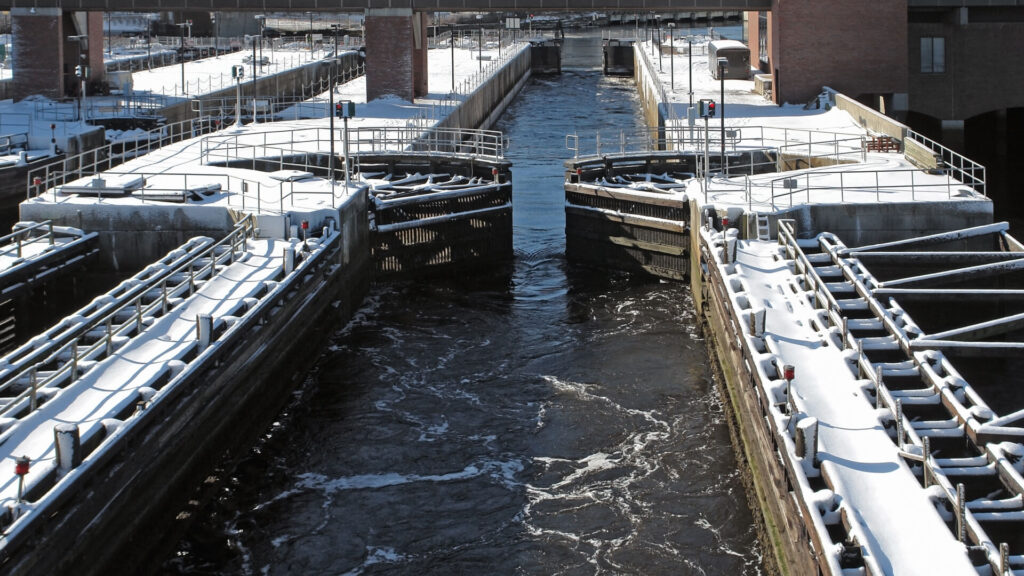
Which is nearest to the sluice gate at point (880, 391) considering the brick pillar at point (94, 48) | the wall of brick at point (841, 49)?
the wall of brick at point (841, 49)

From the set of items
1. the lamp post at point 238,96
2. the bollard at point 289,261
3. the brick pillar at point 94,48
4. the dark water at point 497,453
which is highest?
the brick pillar at point 94,48

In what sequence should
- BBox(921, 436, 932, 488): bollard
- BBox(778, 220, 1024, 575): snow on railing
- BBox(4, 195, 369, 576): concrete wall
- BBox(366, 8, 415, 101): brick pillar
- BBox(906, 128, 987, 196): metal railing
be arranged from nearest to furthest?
BBox(778, 220, 1024, 575): snow on railing
BBox(921, 436, 932, 488): bollard
BBox(4, 195, 369, 576): concrete wall
BBox(906, 128, 987, 196): metal railing
BBox(366, 8, 415, 101): brick pillar

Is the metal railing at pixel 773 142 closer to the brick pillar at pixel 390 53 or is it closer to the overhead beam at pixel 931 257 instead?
the overhead beam at pixel 931 257

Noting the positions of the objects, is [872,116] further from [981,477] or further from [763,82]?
[981,477]

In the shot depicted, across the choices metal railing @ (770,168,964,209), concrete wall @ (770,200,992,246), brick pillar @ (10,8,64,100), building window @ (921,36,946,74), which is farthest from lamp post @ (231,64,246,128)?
building window @ (921,36,946,74)

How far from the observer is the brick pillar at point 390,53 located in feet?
211

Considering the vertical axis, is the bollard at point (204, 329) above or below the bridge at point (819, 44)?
below

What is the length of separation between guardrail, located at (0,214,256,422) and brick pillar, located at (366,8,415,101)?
32.4m

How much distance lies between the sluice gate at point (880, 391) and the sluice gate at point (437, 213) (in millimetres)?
9326

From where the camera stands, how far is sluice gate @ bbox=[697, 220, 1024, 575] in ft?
54.6

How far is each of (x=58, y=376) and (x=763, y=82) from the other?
5029 cm

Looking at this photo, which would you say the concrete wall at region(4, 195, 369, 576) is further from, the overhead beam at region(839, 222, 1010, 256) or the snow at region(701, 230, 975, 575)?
the overhead beam at region(839, 222, 1010, 256)

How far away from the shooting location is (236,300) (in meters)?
27.3

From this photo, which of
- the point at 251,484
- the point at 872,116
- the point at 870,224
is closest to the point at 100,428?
the point at 251,484
